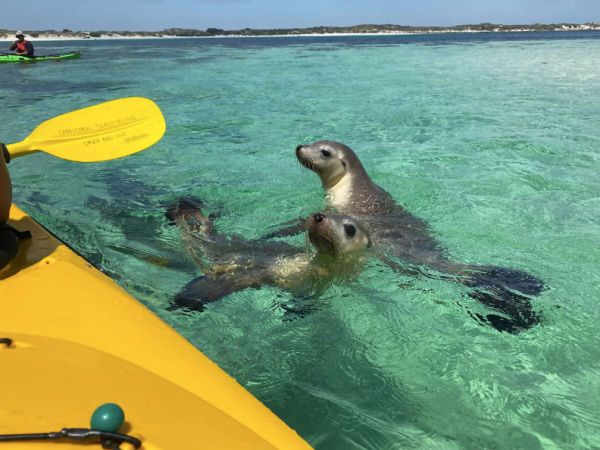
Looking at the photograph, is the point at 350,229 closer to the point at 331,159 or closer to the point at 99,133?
the point at 331,159

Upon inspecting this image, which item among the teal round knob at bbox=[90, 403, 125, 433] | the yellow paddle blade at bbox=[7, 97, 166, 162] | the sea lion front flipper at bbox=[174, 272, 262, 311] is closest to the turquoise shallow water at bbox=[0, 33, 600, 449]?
the sea lion front flipper at bbox=[174, 272, 262, 311]

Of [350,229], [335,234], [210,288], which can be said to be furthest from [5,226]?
[350,229]

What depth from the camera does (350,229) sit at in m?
4.62

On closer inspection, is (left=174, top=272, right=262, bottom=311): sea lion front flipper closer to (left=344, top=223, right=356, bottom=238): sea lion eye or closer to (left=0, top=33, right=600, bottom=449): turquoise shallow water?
(left=0, top=33, right=600, bottom=449): turquoise shallow water

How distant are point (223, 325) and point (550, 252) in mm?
3409

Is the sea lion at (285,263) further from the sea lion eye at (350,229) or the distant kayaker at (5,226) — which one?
the distant kayaker at (5,226)

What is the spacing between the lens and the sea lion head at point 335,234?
443 cm

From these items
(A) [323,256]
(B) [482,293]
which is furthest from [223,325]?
(B) [482,293]

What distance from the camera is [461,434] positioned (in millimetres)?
2756

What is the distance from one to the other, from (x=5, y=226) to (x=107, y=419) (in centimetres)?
192

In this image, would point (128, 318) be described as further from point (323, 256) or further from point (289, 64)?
point (289, 64)

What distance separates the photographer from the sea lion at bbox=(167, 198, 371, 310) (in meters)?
4.23

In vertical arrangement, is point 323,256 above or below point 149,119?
below

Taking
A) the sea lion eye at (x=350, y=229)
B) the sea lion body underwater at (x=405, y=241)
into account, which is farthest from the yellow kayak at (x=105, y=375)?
the sea lion body underwater at (x=405, y=241)
